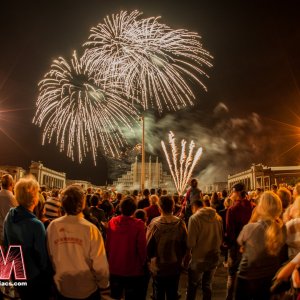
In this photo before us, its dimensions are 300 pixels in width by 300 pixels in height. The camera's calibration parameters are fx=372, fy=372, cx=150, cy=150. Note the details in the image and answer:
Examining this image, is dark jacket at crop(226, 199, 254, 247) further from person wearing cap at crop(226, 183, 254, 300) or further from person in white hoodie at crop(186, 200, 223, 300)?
person in white hoodie at crop(186, 200, 223, 300)

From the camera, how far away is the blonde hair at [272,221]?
15.2 ft

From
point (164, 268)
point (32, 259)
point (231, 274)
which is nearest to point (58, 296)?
point (32, 259)

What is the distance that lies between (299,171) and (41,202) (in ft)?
281

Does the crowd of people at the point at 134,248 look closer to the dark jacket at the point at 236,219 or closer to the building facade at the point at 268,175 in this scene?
the dark jacket at the point at 236,219

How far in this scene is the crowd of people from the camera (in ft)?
12.6

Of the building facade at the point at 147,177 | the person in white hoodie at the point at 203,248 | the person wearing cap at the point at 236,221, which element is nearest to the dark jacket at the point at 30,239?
the person in white hoodie at the point at 203,248

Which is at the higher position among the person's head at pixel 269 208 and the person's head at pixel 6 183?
the person's head at pixel 6 183

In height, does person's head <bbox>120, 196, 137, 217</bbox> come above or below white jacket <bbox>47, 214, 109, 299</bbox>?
above

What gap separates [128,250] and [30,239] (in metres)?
1.42

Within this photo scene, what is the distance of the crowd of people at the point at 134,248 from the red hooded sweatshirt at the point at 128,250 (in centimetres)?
1

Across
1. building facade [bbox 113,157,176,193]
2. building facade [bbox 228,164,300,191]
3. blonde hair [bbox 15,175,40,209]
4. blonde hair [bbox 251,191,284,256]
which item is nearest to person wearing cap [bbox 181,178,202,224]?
blonde hair [bbox 251,191,284,256]

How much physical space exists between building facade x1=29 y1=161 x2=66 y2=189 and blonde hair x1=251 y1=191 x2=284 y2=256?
8148 cm

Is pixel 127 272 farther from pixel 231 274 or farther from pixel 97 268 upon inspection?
pixel 231 274

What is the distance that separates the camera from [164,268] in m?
5.43
